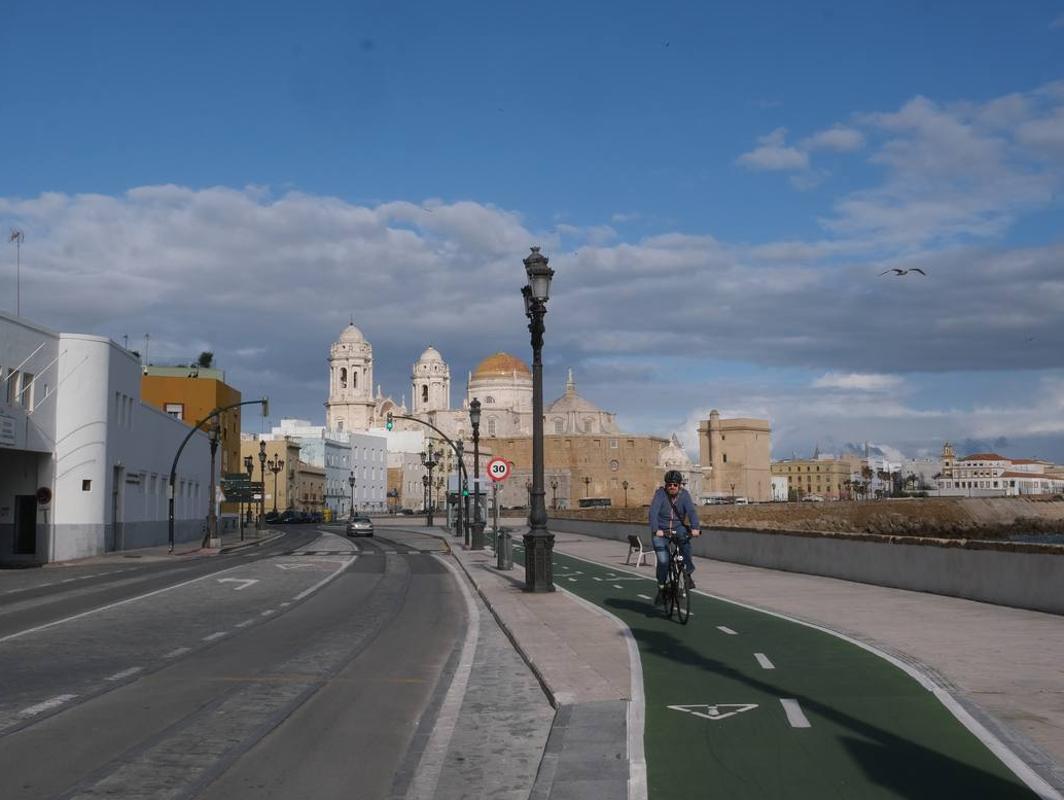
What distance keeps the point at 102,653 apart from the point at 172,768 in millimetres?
6400

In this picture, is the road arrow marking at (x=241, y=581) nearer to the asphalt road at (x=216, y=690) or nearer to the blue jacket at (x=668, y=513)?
the asphalt road at (x=216, y=690)

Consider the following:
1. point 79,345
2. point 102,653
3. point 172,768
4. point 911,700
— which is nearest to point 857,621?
point 911,700

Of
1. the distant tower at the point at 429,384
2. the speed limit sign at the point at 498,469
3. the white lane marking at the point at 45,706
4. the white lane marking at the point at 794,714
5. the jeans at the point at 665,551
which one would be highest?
the distant tower at the point at 429,384

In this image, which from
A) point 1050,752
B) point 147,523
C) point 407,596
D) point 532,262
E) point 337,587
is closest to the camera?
point 1050,752

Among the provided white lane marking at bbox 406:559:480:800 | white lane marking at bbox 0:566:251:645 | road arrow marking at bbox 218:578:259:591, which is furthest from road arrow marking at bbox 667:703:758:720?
road arrow marking at bbox 218:578:259:591

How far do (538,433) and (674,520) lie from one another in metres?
5.95

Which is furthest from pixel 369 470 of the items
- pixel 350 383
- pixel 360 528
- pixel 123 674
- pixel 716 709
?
pixel 716 709

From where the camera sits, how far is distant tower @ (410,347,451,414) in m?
187

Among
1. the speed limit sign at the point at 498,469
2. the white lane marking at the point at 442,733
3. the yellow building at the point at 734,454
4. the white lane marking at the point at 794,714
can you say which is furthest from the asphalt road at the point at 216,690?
the yellow building at the point at 734,454

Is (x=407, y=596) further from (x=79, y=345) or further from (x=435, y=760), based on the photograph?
(x=79, y=345)

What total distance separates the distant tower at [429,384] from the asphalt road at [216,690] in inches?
6479

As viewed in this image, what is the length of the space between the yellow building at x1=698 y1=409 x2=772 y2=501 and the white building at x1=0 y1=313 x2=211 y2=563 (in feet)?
479

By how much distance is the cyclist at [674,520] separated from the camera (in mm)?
15039

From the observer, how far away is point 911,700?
930 centimetres
